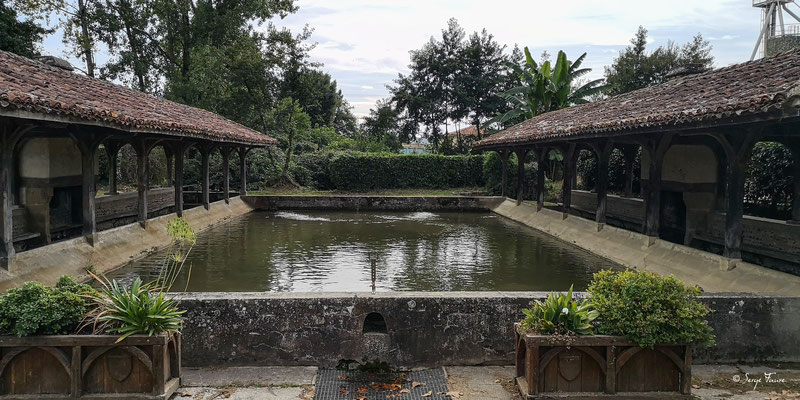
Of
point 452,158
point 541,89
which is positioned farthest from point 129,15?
point 541,89

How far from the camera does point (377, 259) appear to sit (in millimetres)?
10727

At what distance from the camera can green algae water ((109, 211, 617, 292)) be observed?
8539 millimetres

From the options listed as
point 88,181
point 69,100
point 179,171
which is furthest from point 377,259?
point 179,171

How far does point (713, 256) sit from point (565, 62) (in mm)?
15183

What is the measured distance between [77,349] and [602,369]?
3.97 m

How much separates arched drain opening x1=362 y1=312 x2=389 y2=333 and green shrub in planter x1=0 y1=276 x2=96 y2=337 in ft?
7.88

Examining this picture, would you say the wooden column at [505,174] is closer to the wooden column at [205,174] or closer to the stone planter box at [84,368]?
the wooden column at [205,174]

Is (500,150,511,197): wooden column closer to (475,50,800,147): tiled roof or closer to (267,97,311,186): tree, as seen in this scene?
(475,50,800,147): tiled roof

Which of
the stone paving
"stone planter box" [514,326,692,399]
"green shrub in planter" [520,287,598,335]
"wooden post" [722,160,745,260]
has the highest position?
"wooden post" [722,160,745,260]

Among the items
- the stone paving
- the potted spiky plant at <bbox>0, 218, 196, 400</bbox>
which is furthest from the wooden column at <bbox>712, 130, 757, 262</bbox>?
the potted spiky plant at <bbox>0, 218, 196, 400</bbox>

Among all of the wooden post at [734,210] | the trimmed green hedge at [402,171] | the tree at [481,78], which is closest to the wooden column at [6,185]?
the wooden post at [734,210]

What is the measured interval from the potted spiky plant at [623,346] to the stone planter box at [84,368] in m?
2.86

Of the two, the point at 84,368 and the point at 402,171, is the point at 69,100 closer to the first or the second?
the point at 84,368

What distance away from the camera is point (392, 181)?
27.9 m
